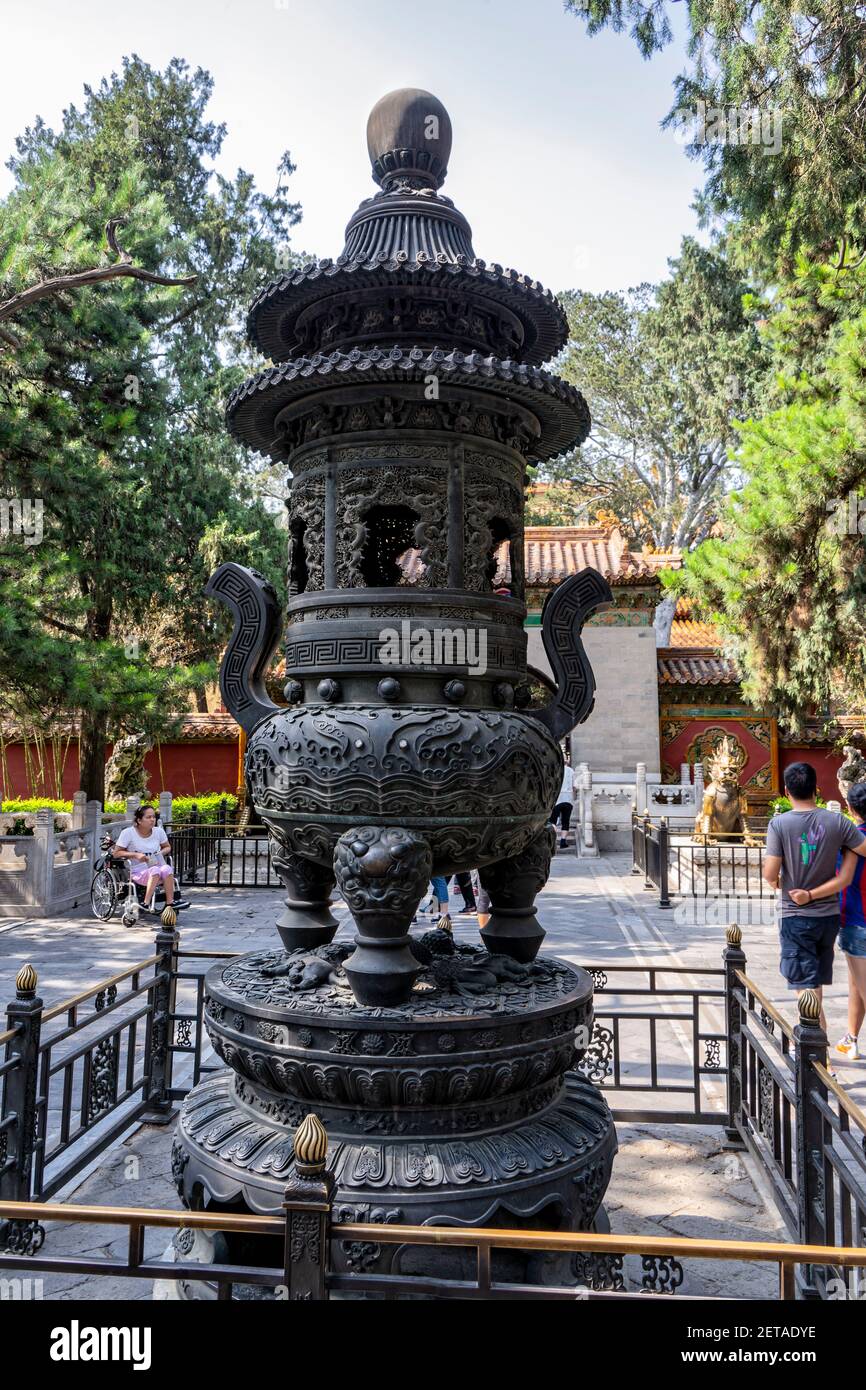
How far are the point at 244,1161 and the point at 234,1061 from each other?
0.36 meters

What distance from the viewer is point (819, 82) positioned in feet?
22.2

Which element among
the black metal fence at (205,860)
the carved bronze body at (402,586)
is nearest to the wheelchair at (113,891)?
the black metal fence at (205,860)

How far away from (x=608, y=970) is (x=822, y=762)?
18.0m

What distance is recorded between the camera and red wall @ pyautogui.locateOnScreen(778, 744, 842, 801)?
20703mm

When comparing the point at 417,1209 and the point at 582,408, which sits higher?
the point at 582,408

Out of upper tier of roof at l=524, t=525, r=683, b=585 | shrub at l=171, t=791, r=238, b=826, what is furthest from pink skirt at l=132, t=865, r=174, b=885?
upper tier of roof at l=524, t=525, r=683, b=585

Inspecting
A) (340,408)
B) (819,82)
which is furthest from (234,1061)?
(819,82)

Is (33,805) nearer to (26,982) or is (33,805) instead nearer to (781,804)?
(781,804)

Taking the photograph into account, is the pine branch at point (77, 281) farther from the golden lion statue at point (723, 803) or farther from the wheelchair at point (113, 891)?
the golden lion statue at point (723, 803)

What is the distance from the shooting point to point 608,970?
537cm

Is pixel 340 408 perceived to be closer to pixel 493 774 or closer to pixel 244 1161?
pixel 493 774

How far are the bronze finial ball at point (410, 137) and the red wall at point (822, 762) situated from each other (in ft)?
62.1

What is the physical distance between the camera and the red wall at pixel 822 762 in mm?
20703

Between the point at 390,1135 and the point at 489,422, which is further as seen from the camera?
the point at 489,422
